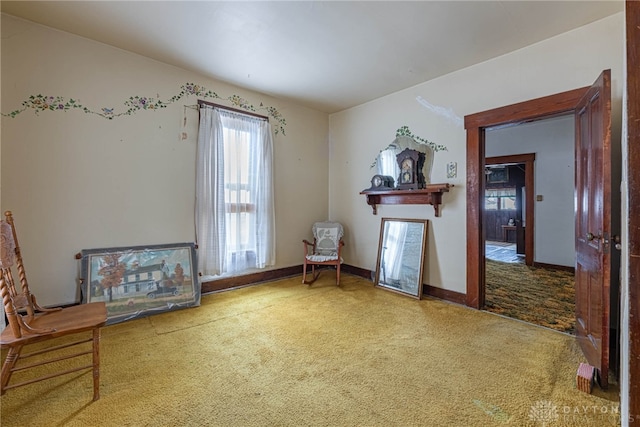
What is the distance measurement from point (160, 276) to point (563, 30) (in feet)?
15.2

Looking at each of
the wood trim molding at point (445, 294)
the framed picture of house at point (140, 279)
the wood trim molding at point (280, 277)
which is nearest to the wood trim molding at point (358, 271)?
the wood trim molding at point (280, 277)

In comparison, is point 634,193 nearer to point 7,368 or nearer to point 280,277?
point 7,368

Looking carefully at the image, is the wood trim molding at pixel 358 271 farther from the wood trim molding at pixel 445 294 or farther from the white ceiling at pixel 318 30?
the white ceiling at pixel 318 30

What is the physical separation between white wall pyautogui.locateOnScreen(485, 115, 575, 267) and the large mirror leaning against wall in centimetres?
298

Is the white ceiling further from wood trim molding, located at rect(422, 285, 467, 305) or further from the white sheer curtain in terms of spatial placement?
wood trim molding, located at rect(422, 285, 467, 305)

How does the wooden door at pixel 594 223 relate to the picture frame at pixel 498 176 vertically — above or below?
below

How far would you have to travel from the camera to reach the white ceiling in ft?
7.25

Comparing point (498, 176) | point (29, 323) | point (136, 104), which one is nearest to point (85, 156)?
point (136, 104)

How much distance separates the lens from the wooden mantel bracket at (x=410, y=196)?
338cm

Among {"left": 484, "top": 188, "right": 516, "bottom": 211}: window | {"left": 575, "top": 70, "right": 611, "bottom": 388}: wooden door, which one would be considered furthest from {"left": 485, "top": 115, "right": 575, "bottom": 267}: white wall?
{"left": 484, "top": 188, "right": 516, "bottom": 211}: window

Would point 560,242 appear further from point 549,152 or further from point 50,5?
point 50,5

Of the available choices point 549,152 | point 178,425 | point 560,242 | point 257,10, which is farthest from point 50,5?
point 560,242

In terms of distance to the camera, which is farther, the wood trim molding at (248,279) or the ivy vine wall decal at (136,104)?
the wood trim molding at (248,279)

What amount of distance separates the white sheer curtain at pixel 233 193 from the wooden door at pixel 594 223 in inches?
131
